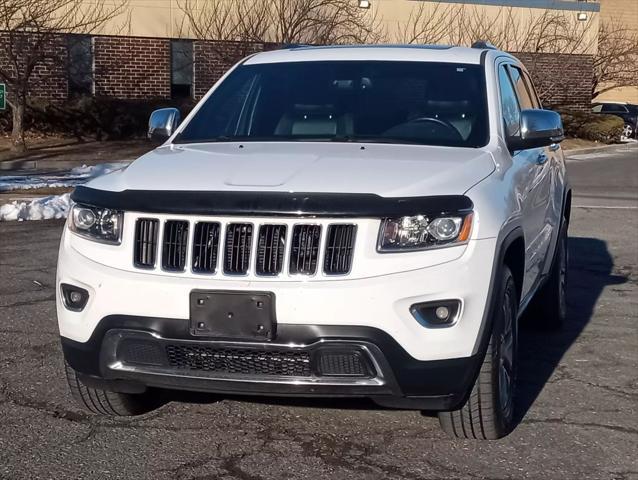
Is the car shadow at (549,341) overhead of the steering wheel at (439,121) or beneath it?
beneath

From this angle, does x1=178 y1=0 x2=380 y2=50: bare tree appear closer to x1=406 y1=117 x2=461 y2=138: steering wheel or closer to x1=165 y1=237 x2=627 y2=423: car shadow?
x1=165 y1=237 x2=627 y2=423: car shadow

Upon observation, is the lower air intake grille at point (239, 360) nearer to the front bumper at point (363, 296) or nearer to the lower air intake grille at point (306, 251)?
→ the front bumper at point (363, 296)

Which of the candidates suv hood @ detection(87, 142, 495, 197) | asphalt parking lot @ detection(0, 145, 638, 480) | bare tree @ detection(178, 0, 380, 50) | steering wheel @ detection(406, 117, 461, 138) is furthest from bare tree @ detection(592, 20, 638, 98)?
suv hood @ detection(87, 142, 495, 197)

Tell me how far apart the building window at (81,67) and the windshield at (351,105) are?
64.3 feet

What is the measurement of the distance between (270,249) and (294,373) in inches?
20.1

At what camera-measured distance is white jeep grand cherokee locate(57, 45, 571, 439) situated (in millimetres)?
4090

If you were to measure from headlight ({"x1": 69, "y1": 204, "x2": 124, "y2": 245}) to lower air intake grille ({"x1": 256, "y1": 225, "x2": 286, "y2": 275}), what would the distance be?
63cm

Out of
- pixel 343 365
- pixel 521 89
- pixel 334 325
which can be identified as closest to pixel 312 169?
pixel 334 325

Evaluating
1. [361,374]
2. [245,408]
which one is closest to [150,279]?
[361,374]

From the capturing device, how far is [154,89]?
26.2 m

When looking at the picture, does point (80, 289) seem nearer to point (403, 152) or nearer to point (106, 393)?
point (106, 393)

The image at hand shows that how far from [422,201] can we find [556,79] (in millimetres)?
30645

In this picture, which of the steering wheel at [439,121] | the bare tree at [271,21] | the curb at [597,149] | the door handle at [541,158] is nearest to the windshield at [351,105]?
the steering wheel at [439,121]

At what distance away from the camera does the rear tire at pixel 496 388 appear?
4457mm
